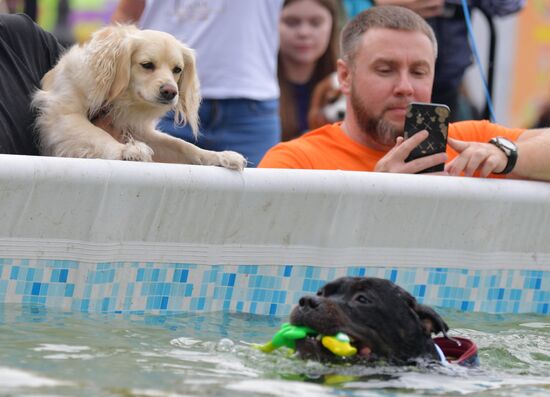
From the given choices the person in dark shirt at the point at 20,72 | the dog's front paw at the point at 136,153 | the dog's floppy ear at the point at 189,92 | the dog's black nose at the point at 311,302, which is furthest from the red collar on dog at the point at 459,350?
the person in dark shirt at the point at 20,72

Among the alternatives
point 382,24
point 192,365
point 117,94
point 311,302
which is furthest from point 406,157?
point 192,365

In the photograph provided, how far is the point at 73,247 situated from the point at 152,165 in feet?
1.61

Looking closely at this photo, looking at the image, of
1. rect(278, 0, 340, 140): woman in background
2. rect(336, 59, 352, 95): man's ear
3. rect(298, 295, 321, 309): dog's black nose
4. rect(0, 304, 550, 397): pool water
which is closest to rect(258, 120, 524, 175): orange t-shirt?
rect(336, 59, 352, 95): man's ear

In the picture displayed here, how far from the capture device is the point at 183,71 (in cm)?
623

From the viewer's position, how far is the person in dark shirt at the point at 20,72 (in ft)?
19.4

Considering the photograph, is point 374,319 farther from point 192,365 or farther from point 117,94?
point 117,94

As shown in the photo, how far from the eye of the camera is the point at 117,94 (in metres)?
5.98

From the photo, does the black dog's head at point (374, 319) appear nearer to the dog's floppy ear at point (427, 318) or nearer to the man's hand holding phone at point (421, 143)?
the dog's floppy ear at point (427, 318)

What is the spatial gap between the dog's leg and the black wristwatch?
1.54m

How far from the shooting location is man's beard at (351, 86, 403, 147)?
21.7 ft

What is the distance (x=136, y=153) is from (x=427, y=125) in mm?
1557

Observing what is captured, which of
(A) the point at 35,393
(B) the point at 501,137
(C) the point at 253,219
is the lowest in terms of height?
(A) the point at 35,393

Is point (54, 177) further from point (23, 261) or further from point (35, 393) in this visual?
point (35, 393)

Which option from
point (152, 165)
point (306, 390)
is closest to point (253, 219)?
point (152, 165)
